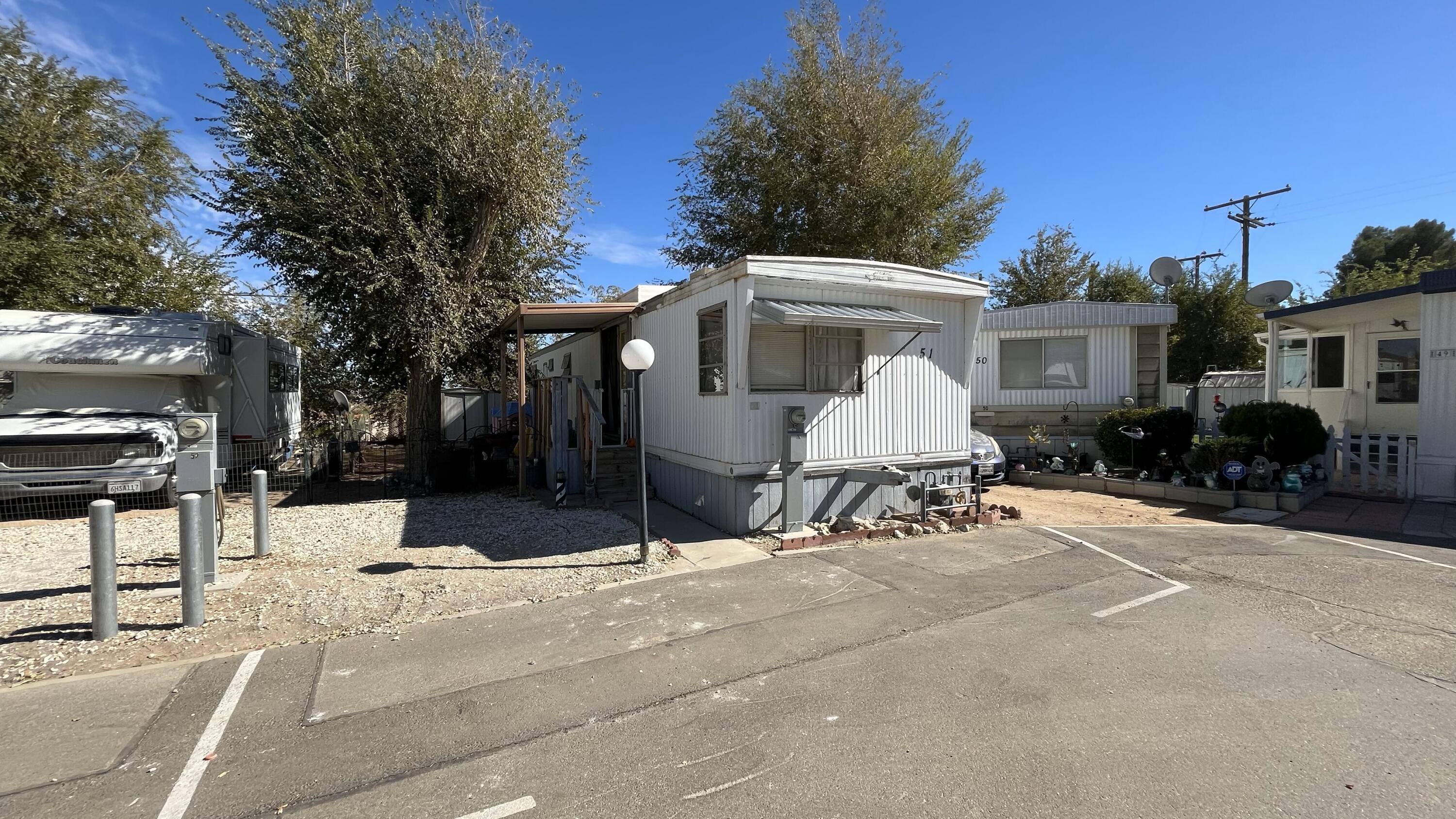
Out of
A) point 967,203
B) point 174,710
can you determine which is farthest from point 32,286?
point 967,203

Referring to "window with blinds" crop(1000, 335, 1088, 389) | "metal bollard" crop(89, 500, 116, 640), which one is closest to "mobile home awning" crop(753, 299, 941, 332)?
"metal bollard" crop(89, 500, 116, 640)

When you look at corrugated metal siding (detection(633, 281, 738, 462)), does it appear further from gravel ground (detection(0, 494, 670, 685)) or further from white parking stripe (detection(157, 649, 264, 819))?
white parking stripe (detection(157, 649, 264, 819))

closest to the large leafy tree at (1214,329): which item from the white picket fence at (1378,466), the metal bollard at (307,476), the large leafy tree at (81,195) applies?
the white picket fence at (1378,466)

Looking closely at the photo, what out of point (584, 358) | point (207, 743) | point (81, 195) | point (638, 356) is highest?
point (81, 195)

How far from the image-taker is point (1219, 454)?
9797mm

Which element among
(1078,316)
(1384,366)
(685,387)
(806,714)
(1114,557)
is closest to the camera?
(806,714)

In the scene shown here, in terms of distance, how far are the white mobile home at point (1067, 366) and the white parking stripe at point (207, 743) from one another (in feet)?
41.4

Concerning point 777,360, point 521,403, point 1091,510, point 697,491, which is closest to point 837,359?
point 777,360

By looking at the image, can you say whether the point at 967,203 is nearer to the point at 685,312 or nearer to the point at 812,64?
the point at 812,64

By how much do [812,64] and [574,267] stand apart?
813 centimetres

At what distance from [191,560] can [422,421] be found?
7482 mm

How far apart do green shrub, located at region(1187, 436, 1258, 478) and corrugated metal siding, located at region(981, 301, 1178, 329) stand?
12.5ft

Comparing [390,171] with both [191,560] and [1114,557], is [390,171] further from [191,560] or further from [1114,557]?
[1114,557]

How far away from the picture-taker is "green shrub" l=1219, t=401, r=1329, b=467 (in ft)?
33.1
